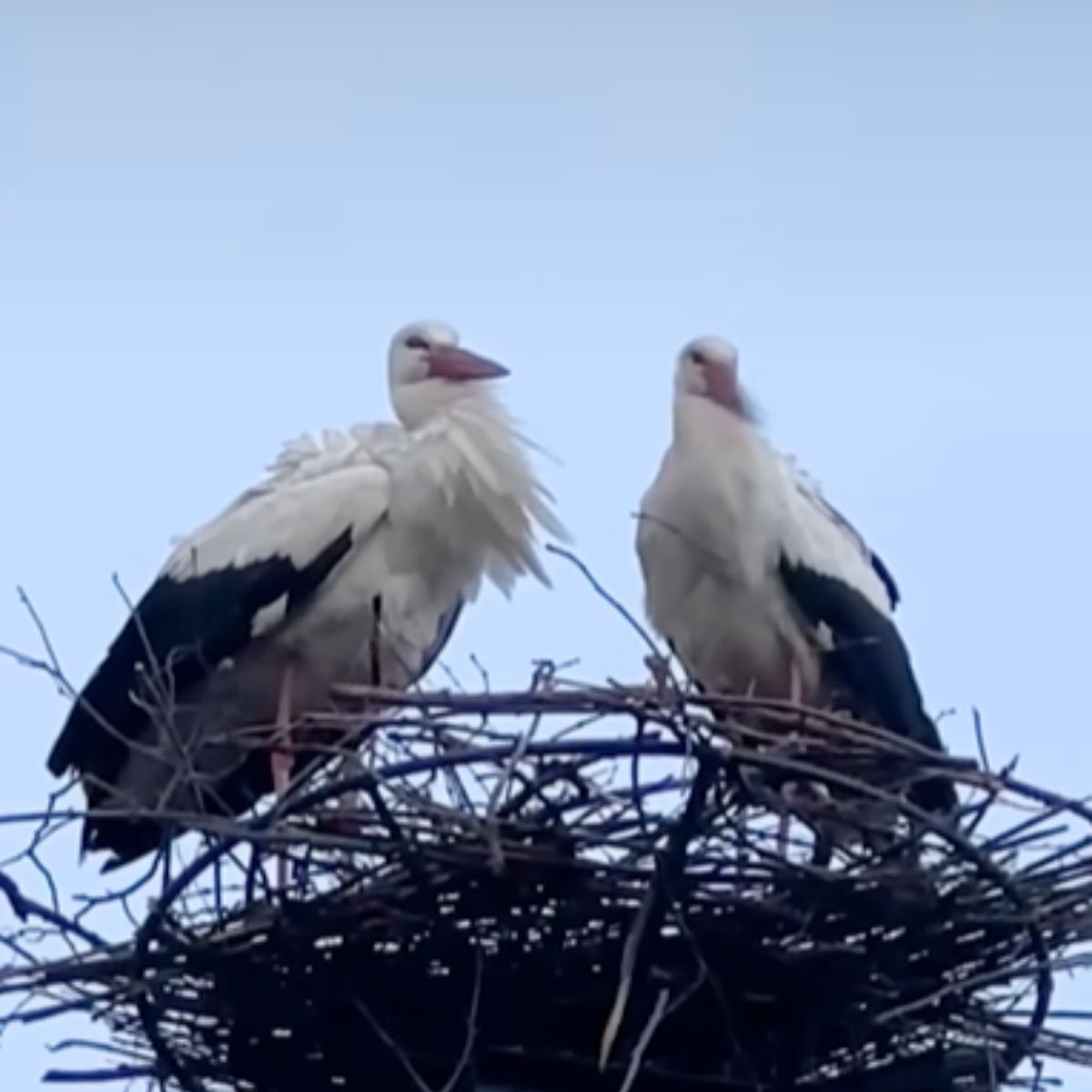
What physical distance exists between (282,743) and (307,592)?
77cm

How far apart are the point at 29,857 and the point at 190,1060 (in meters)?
0.32

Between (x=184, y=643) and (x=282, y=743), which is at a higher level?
(x=184, y=643)

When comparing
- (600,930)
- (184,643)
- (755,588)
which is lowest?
(600,930)

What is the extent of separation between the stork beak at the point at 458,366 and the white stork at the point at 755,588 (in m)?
0.48

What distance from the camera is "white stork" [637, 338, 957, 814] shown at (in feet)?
17.0

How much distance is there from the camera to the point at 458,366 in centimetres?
569

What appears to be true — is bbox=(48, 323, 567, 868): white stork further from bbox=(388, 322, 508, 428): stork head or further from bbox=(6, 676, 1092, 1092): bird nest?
bbox=(6, 676, 1092, 1092): bird nest

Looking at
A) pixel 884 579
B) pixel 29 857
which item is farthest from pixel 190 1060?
pixel 884 579

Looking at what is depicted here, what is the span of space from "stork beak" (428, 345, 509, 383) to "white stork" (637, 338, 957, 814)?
485mm

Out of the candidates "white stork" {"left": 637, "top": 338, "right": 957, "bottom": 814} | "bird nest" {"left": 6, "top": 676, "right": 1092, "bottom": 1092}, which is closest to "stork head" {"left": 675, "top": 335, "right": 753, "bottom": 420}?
"white stork" {"left": 637, "top": 338, "right": 957, "bottom": 814}

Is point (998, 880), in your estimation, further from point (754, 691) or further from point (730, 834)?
point (754, 691)

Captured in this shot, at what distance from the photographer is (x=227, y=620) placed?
5227 millimetres

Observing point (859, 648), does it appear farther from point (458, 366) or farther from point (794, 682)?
point (458, 366)

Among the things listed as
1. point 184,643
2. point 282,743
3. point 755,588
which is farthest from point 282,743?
point 755,588
